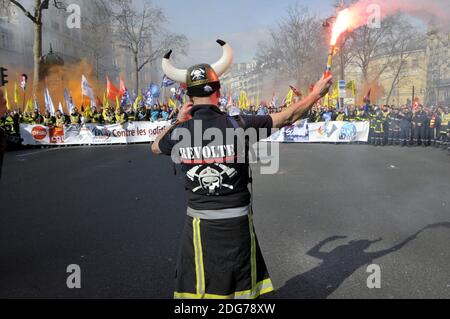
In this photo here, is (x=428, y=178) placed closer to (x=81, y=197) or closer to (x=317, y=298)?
(x=317, y=298)

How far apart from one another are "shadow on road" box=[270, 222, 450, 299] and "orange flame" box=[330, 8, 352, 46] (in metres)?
2.11

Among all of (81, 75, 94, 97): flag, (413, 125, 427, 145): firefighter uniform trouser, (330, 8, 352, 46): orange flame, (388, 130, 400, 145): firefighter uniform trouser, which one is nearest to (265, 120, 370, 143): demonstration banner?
(388, 130, 400, 145): firefighter uniform trouser

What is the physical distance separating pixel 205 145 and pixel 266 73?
200 feet

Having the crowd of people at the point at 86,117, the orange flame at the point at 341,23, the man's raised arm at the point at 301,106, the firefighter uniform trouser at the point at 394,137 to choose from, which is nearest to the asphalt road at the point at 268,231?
the man's raised arm at the point at 301,106

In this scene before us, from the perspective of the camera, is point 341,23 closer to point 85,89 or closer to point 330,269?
point 330,269

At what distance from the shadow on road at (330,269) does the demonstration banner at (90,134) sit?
584 inches

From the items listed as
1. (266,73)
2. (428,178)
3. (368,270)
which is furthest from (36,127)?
(266,73)

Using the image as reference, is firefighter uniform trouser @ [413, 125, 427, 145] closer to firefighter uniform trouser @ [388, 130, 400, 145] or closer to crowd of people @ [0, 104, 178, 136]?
firefighter uniform trouser @ [388, 130, 400, 145]

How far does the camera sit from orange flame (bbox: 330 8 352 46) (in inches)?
100

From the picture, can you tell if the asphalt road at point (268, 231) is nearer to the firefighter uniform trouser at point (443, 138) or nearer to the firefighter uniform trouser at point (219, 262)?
the firefighter uniform trouser at point (219, 262)

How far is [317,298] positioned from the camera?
3387 millimetres

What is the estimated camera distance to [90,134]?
18.8 metres
